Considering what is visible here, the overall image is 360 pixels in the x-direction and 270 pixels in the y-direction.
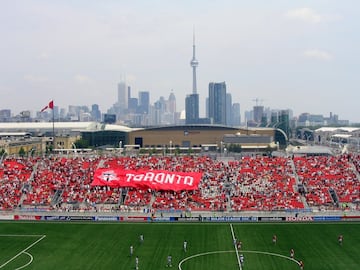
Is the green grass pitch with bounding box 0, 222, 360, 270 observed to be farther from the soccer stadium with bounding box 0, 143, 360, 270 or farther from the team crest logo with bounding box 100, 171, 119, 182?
the team crest logo with bounding box 100, 171, 119, 182

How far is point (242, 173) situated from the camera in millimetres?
69812

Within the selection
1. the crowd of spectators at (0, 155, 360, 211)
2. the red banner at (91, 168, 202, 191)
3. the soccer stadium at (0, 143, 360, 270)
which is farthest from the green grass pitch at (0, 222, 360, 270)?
the red banner at (91, 168, 202, 191)

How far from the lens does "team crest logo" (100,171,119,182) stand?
68.0 m

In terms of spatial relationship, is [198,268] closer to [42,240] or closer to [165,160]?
[42,240]

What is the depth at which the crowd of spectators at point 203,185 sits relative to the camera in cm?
6203

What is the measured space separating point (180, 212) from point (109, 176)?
567 inches

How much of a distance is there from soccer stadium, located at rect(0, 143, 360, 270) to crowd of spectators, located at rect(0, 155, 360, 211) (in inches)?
5.7

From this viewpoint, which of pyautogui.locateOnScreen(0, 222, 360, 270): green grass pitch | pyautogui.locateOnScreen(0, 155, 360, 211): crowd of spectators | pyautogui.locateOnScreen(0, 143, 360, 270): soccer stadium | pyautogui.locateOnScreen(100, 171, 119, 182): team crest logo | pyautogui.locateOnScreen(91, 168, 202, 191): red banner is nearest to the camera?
pyautogui.locateOnScreen(0, 222, 360, 270): green grass pitch

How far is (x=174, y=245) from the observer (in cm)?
4616

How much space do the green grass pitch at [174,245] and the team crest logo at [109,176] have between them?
12707 millimetres

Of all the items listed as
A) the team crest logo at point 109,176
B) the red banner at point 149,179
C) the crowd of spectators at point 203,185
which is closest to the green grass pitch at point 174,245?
the crowd of spectators at point 203,185

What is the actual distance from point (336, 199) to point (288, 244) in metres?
19.6

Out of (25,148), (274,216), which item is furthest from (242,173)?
(25,148)

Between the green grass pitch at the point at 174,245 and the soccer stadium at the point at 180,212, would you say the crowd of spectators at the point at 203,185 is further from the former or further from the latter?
the green grass pitch at the point at 174,245
